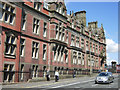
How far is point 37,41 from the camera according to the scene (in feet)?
94.8

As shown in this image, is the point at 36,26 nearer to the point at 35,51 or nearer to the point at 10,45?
the point at 35,51

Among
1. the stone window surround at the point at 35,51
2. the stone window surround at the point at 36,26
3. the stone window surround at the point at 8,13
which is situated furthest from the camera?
the stone window surround at the point at 36,26

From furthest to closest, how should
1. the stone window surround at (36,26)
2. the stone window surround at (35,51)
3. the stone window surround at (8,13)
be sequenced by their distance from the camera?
the stone window surround at (36,26) < the stone window surround at (35,51) < the stone window surround at (8,13)

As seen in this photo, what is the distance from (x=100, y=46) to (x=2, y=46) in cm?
4517

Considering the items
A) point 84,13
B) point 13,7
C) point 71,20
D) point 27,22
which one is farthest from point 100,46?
point 13,7

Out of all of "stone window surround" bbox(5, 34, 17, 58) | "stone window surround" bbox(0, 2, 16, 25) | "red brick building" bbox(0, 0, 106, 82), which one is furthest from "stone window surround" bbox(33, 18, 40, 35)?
"stone window surround" bbox(5, 34, 17, 58)

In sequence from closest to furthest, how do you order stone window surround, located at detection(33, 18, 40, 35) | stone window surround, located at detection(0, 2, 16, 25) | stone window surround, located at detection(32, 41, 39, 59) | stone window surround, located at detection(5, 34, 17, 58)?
stone window surround, located at detection(0, 2, 16, 25) < stone window surround, located at detection(5, 34, 17, 58) < stone window surround, located at detection(32, 41, 39, 59) < stone window surround, located at detection(33, 18, 40, 35)

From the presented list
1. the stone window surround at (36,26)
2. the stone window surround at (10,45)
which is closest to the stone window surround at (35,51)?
the stone window surround at (36,26)

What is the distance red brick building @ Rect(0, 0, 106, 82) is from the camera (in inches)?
873

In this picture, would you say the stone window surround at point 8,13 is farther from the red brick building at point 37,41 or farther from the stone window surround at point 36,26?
the stone window surround at point 36,26

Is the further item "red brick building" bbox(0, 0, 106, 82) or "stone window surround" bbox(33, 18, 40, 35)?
"stone window surround" bbox(33, 18, 40, 35)

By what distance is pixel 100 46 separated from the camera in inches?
2378

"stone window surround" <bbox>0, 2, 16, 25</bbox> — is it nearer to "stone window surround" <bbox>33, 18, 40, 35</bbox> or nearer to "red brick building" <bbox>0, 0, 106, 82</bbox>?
"red brick building" <bbox>0, 0, 106, 82</bbox>

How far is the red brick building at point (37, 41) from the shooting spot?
2217cm
